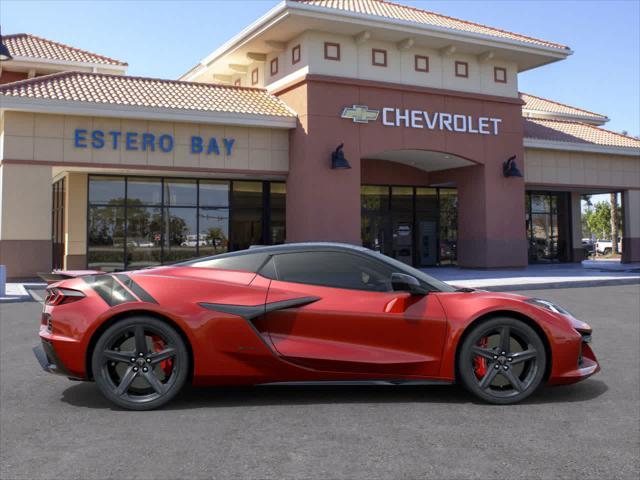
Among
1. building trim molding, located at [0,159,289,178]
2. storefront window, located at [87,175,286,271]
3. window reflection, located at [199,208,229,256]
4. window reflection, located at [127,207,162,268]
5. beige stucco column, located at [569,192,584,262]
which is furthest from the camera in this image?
beige stucco column, located at [569,192,584,262]

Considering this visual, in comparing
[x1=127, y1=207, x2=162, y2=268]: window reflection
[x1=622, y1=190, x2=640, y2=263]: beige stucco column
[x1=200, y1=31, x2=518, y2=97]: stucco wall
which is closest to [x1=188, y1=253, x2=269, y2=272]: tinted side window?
[x1=200, y1=31, x2=518, y2=97]: stucco wall

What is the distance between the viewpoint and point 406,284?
4.77 metres

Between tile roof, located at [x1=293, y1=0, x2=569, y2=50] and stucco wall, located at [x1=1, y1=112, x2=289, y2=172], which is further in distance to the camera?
tile roof, located at [x1=293, y1=0, x2=569, y2=50]

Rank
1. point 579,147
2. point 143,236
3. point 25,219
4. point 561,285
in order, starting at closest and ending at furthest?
point 561,285
point 25,219
point 143,236
point 579,147

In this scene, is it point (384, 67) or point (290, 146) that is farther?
point (384, 67)

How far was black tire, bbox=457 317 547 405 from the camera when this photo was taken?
4.75 meters

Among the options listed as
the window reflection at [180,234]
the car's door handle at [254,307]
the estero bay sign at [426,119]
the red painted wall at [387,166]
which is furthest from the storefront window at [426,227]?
the car's door handle at [254,307]

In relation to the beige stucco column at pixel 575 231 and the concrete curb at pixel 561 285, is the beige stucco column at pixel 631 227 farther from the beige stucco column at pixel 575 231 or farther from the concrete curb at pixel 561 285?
the concrete curb at pixel 561 285

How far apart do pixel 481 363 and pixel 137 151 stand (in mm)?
16636

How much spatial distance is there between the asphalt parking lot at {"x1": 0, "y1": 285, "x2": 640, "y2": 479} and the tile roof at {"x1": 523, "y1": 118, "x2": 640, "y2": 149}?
2251 centimetres

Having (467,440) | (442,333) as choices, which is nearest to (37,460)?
(467,440)

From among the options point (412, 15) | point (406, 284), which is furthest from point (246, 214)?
point (406, 284)

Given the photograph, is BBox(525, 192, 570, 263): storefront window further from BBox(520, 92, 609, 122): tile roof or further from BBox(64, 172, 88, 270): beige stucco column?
BBox(64, 172, 88, 270): beige stucco column

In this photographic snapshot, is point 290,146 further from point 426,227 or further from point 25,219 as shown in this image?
point 25,219
